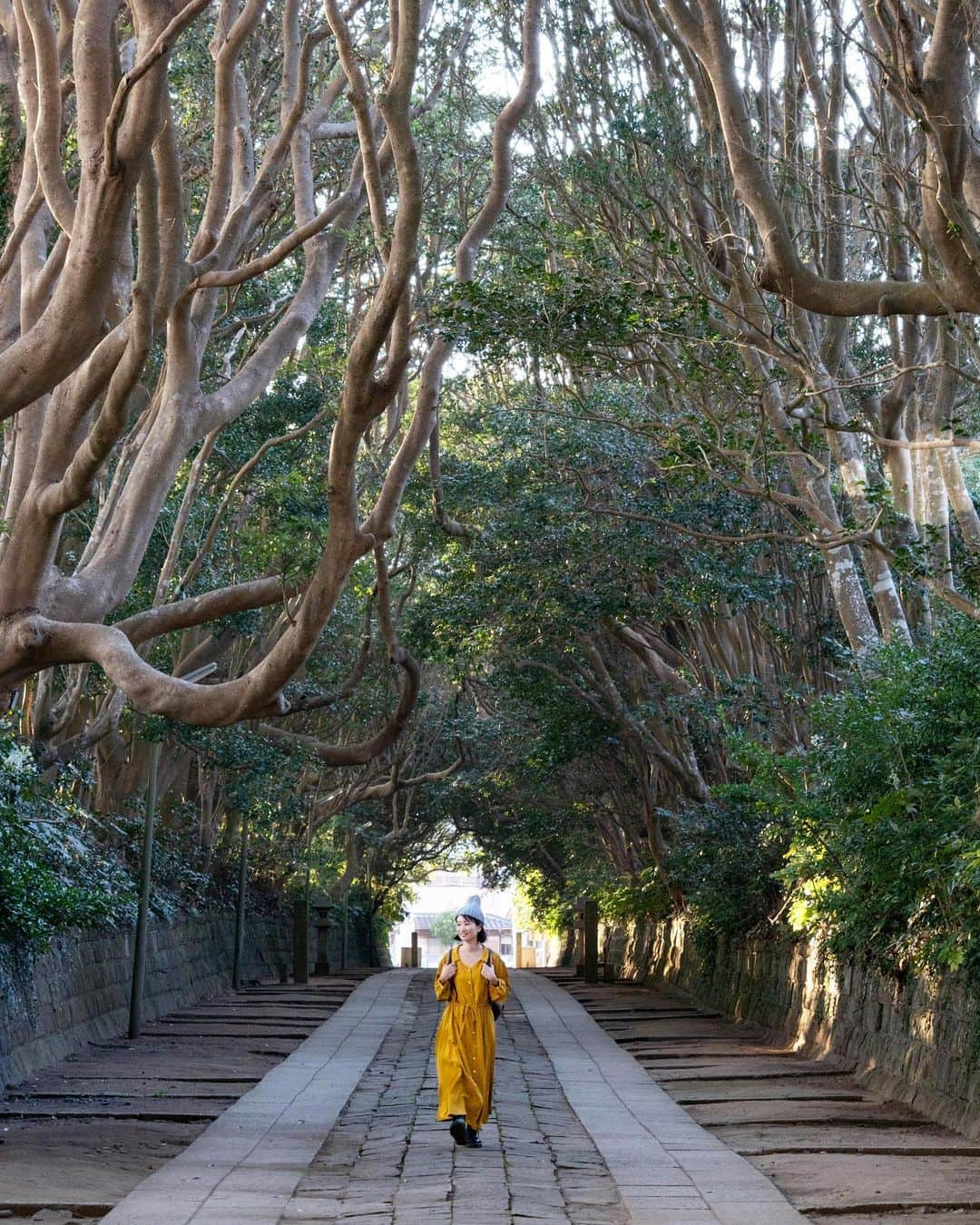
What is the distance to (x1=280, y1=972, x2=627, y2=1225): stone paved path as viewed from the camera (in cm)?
662

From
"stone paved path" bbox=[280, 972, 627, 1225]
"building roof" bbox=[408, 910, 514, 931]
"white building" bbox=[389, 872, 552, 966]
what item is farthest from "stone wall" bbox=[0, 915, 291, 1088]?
"building roof" bbox=[408, 910, 514, 931]

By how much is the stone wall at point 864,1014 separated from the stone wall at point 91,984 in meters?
6.46

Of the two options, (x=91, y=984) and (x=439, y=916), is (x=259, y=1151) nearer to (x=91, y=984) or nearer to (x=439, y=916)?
(x=91, y=984)

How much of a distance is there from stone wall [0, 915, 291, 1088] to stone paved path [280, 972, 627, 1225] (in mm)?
2707

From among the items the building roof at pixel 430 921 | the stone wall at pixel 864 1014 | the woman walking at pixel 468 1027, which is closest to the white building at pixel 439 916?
the building roof at pixel 430 921

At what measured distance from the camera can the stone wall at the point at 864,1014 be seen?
941 cm

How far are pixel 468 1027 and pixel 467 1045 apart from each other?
0.40 feet

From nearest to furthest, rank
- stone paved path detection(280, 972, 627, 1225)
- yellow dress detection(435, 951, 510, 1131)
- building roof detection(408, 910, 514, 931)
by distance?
1. stone paved path detection(280, 972, 627, 1225)
2. yellow dress detection(435, 951, 510, 1131)
3. building roof detection(408, 910, 514, 931)

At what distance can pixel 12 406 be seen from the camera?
962 cm

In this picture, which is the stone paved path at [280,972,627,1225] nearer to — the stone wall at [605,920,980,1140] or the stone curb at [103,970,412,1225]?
the stone curb at [103,970,412,1225]

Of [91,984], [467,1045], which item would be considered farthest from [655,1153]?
[91,984]

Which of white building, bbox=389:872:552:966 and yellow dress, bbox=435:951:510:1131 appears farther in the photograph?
white building, bbox=389:872:552:966

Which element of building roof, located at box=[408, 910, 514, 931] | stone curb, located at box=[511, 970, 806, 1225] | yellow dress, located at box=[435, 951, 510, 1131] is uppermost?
yellow dress, located at box=[435, 951, 510, 1131]

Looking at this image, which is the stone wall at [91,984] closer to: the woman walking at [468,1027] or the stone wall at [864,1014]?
the woman walking at [468,1027]
